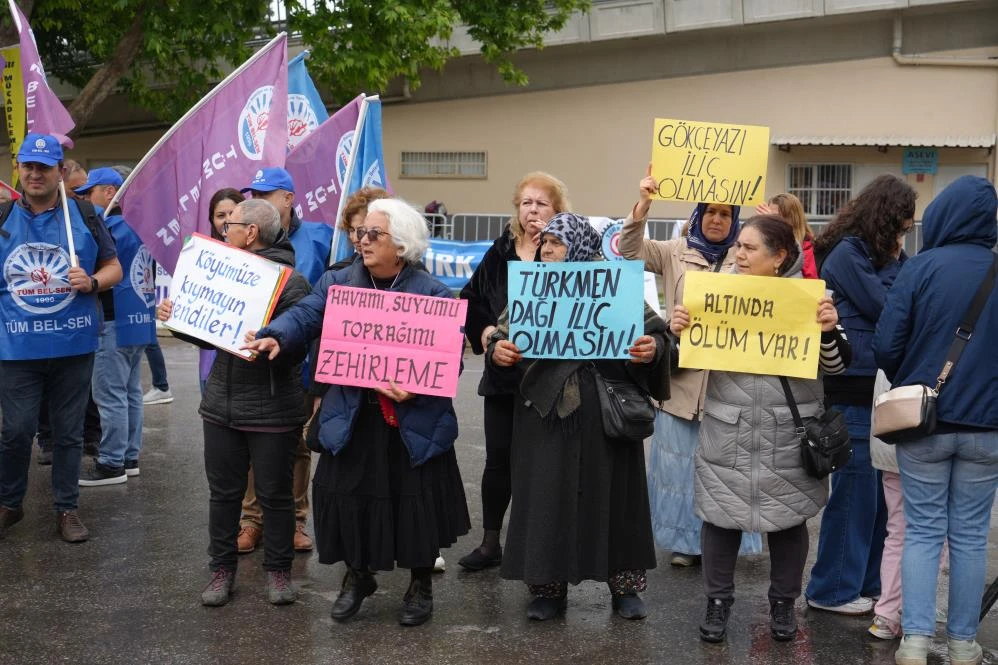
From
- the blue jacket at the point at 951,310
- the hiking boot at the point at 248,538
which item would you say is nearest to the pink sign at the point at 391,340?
the hiking boot at the point at 248,538

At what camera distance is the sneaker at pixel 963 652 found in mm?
4707

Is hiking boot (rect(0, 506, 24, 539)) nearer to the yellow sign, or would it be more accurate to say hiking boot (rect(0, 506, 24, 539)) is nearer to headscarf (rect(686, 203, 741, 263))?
the yellow sign

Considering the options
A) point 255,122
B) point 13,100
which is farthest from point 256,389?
point 13,100

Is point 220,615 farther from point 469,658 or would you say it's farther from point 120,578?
point 469,658

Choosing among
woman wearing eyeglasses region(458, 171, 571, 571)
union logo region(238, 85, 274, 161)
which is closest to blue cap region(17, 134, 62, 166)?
union logo region(238, 85, 274, 161)

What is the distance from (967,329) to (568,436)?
5.42 ft

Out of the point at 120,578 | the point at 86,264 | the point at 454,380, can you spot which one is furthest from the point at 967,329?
the point at 86,264

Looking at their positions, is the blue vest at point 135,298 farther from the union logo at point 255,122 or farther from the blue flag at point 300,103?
the blue flag at point 300,103

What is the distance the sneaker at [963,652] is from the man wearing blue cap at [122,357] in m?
5.24

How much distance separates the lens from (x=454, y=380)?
5.03 m

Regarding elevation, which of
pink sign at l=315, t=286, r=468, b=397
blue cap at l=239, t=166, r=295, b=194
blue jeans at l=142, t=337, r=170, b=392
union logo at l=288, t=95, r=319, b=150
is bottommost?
blue jeans at l=142, t=337, r=170, b=392

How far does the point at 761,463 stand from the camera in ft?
16.2

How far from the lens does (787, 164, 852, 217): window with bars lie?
2206 cm

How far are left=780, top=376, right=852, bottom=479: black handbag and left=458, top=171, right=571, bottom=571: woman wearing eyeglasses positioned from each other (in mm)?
1479
